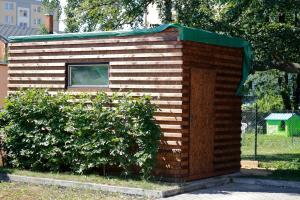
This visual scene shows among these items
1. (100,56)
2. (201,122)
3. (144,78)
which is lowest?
(201,122)

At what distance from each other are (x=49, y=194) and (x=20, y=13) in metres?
127

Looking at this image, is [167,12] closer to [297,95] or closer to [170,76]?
[170,76]

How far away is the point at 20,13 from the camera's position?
132 m

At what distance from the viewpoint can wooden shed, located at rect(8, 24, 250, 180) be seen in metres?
11.6

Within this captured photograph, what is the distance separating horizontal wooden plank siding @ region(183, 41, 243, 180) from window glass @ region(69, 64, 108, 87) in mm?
2119

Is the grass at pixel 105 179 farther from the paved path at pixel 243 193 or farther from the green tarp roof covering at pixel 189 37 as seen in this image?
the green tarp roof covering at pixel 189 37

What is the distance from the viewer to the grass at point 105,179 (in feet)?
35.8

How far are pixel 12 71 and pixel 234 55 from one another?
5.36m

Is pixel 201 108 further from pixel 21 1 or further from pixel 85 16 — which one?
pixel 21 1

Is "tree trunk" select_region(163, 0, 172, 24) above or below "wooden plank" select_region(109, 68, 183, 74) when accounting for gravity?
above

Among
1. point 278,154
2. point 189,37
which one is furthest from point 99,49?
point 278,154

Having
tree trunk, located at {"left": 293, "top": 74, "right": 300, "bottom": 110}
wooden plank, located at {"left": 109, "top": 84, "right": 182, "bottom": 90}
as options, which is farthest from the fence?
wooden plank, located at {"left": 109, "top": 84, "right": 182, "bottom": 90}

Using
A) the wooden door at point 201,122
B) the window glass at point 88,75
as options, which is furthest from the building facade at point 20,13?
the wooden door at point 201,122

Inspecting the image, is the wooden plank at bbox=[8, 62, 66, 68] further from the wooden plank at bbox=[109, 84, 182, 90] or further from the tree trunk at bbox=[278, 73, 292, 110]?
the tree trunk at bbox=[278, 73, 292, 110]
